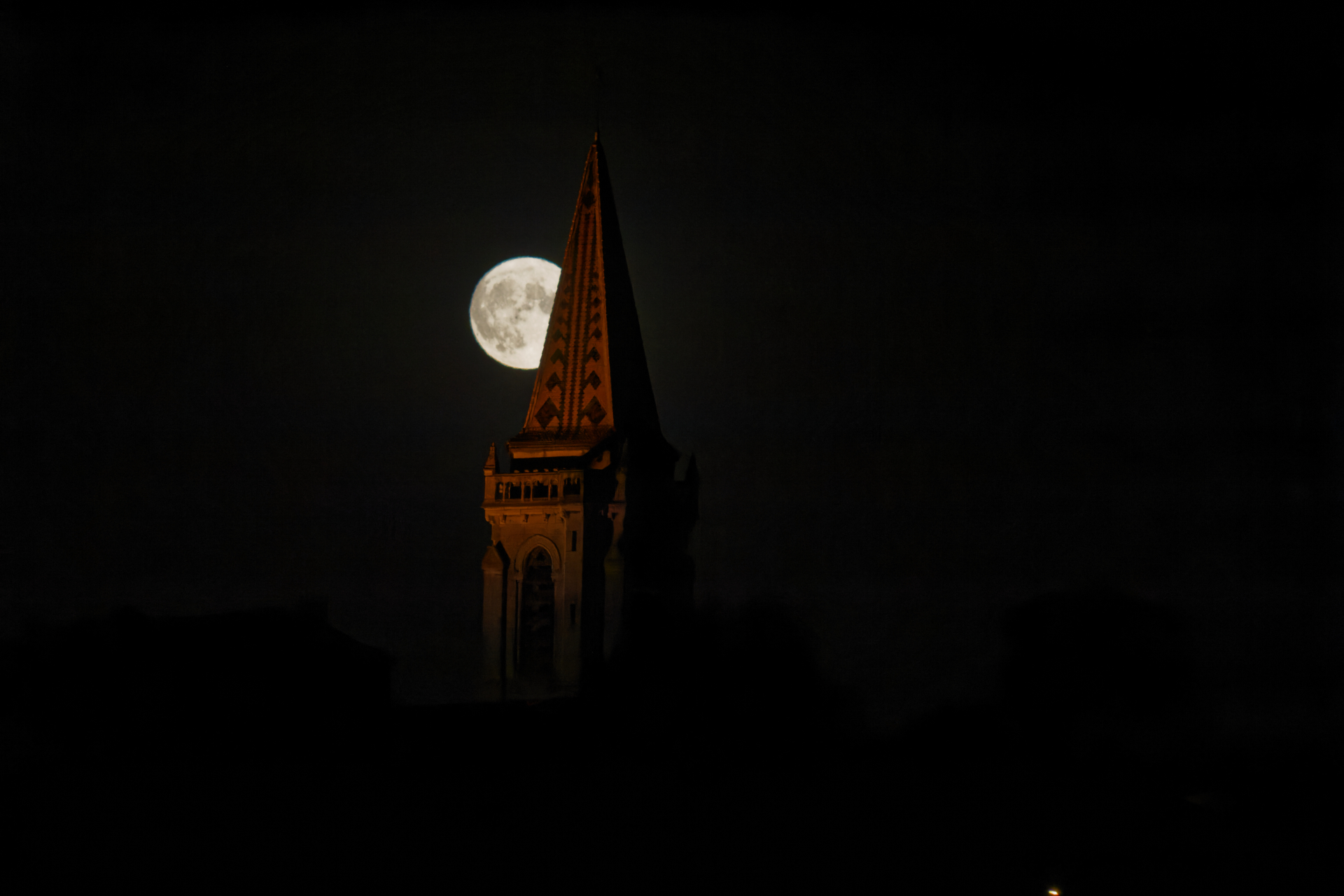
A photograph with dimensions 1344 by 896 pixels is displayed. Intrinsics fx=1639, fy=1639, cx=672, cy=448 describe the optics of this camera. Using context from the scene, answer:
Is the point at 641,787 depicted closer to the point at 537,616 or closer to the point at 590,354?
the point at 537,616

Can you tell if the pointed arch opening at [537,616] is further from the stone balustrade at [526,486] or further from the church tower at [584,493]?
the stone balustrade at [526,486]

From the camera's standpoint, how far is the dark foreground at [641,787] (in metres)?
22.0

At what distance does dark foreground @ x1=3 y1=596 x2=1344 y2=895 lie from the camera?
22.0 m

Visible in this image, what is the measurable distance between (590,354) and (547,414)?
279 cm

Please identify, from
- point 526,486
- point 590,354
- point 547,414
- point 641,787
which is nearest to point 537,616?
point 526,486

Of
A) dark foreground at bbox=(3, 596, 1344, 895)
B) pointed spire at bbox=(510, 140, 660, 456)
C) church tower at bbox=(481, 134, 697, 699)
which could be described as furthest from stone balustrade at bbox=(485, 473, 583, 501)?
dark foreground at bbox=(3, 596, 1344, 895)

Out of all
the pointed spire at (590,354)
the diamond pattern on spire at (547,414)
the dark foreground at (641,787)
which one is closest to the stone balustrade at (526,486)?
the pointed spire at (590,354)

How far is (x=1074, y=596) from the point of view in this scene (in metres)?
31.8

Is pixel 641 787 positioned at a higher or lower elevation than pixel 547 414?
lower

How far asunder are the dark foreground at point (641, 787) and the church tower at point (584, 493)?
2751cm

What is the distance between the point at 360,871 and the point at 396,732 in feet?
21.5

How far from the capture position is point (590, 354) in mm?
61438

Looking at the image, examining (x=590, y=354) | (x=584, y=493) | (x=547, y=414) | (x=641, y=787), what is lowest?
(x=641, y=787)

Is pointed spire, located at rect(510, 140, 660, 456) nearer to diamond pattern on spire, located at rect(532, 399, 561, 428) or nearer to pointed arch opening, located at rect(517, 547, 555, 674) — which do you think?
diamond pattern on spire, located at rect(532, 399, 561, 428)
